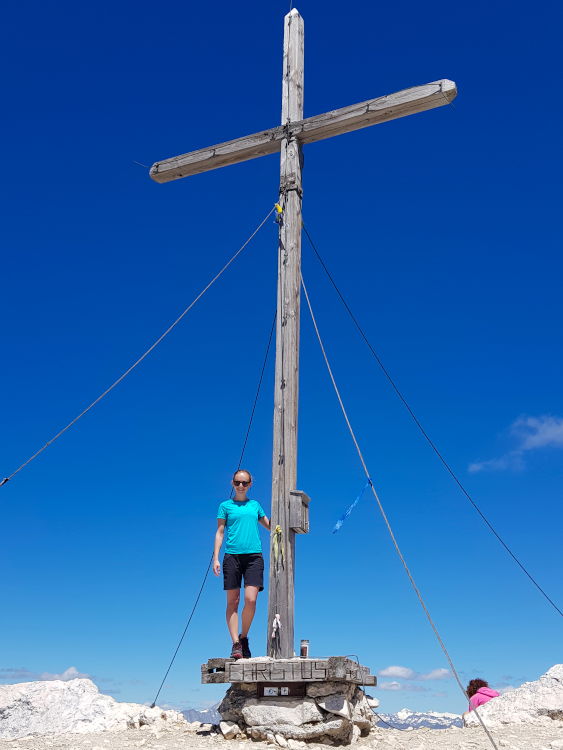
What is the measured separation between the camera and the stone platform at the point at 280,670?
295 inches

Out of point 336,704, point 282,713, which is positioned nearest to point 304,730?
point 282,713

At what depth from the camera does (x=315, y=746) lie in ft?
24.3

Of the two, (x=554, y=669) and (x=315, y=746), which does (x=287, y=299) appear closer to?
(x=315, y=746)

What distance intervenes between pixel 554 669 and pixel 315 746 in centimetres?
533

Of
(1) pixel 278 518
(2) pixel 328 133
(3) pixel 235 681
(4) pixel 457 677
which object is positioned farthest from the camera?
(2) pixel 328 133

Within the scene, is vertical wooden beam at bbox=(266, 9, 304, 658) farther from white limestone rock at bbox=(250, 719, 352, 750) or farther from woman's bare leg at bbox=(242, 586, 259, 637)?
white limestone rock at bbox=(250, 719, 352, 750)

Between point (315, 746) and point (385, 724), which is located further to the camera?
point (385, 724)

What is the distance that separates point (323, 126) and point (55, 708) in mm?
9578

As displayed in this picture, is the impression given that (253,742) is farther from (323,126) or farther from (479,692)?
(323,126)

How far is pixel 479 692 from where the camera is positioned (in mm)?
11141

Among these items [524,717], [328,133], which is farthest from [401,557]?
[328,133]

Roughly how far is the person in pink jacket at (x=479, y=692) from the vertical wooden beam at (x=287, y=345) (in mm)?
4377

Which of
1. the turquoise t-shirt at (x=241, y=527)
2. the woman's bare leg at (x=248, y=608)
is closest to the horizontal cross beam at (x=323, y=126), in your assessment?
the turquoise t-shirt at (x=241, y=527)

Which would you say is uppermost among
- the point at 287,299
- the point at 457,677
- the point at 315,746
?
the point at 287,299
